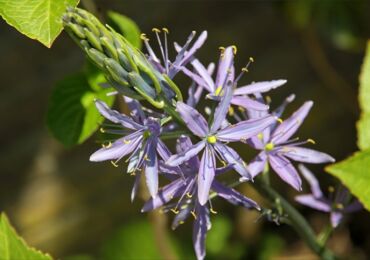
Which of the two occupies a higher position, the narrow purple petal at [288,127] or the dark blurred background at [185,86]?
the narrow purple petal at [288,127]

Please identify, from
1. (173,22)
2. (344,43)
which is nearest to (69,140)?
(173,22)

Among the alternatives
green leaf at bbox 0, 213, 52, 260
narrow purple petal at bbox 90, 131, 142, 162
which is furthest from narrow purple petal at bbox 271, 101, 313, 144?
green leaf at bbox 0, 213, 52, 260

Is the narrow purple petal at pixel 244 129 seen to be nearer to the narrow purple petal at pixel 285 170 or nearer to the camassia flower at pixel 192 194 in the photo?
the camassia flower at pixel 192 194

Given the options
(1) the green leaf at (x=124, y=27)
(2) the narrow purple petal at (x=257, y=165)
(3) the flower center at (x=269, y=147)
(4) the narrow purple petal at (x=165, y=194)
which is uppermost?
(1) the green leaf at (x=124, y=27)

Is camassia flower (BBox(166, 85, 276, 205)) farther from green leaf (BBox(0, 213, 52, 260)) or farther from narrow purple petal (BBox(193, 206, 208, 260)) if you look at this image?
green leaf (BBox(0, 213, 52, 260))

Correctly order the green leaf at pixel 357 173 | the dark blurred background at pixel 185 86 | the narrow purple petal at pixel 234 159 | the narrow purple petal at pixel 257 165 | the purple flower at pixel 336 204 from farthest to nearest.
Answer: the dark blurred background at pixel 185 86 → the purple flower at pixel 336 204 → the narrow purple petal at pixel 257 165 → the narrow purple petal at pixel 234 159 → the green leaf at pixel 357 173

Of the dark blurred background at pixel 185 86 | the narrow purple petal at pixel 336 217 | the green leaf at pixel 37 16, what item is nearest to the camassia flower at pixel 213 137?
the green leaf at pixel 37 16

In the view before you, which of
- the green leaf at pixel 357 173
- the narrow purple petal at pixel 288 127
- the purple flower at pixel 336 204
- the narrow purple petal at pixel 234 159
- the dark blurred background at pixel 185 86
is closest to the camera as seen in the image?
the green leaf at pixel 357 173
